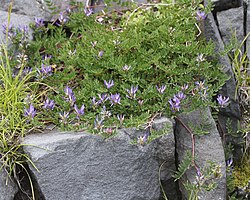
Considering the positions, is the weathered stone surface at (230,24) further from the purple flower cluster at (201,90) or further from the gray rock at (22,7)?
the gray rock at (22,7)

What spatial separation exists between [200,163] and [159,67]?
0.66m

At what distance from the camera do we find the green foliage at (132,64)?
2873 mm

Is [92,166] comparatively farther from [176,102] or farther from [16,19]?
[16,19]

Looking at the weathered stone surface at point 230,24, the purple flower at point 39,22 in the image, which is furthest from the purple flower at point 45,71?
the weathered stone surface at point 230,24

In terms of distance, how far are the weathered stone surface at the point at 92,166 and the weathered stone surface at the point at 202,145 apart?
207 millimetres

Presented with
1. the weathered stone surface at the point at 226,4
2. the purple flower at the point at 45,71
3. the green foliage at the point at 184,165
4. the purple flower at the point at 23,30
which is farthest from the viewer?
the weathered stone surface at the point at 226,4

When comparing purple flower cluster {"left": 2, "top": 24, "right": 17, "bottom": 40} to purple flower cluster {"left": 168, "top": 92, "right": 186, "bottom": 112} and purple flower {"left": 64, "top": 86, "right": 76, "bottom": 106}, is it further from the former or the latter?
purple flower cluster {"left": 168, "top": 92, "right": 186, "bottom": 112}

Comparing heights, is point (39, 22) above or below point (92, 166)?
above

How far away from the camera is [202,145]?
288cm

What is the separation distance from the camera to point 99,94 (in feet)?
9.40

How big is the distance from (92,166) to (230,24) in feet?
5.50

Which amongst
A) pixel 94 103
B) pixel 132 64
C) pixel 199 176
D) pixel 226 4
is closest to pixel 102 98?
pixel 94 103

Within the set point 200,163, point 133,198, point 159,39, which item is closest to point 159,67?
point 159,39

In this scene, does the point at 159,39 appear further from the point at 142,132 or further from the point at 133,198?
the point at 133,198
